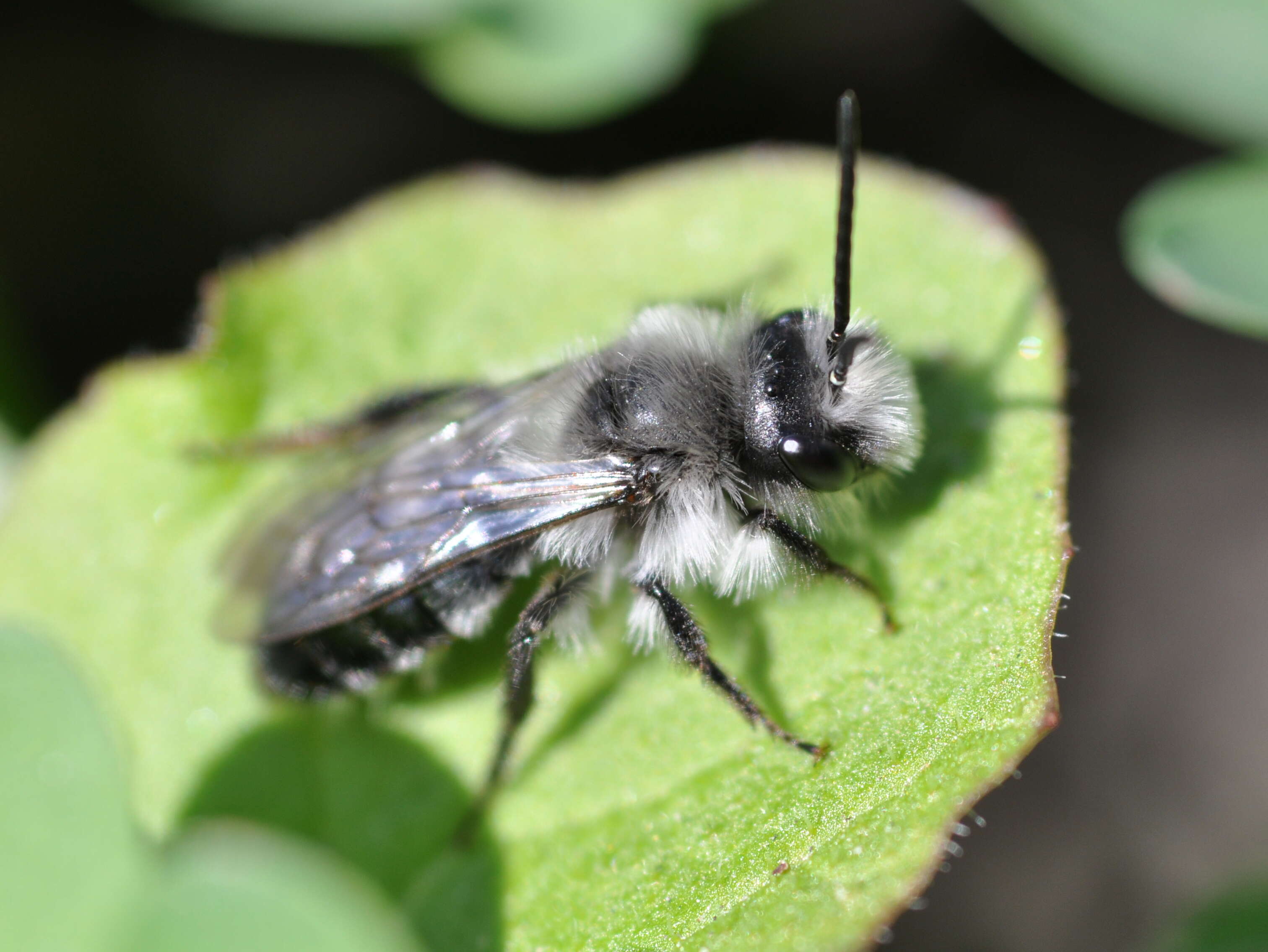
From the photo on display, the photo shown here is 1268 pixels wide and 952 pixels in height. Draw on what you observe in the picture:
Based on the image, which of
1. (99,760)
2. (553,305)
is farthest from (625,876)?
(553,305)

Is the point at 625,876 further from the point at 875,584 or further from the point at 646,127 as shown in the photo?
the point at 646,127

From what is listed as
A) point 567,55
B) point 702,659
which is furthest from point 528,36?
point 702,659

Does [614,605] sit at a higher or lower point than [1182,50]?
lower

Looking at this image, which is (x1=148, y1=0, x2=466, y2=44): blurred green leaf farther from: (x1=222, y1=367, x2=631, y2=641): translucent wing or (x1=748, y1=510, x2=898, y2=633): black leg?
(x1=748, y1=510, x2=898, y2=633): black leg

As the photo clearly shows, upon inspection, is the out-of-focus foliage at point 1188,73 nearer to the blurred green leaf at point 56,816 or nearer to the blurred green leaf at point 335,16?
the blurred green leaf at point 335,16

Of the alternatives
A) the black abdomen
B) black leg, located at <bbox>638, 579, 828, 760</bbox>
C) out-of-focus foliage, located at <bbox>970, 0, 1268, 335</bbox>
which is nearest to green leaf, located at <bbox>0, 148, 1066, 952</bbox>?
black leg, located at <bbox>638, 579, 828, 760</bbox>

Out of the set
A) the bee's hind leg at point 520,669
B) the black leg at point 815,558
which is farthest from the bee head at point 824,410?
the bee's hind leg at point 520,669

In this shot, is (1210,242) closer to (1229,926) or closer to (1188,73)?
(1188,73)
